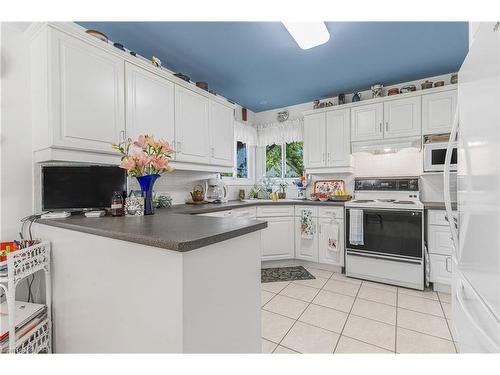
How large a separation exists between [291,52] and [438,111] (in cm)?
186

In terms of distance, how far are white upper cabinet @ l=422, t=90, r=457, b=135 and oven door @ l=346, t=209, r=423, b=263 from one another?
3.45ft

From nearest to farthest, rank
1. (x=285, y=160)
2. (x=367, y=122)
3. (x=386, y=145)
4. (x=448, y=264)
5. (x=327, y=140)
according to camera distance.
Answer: (x=448, y=264)
(x=386, y=145)
(x=367, y=122)
(x=327, y=140)
(x=285, y=160)

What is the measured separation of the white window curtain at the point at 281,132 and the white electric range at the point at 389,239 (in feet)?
5.39

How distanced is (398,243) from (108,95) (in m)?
3.18

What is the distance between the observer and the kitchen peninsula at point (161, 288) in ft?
2.84

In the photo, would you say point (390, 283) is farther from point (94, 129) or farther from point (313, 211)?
point (94, 129)

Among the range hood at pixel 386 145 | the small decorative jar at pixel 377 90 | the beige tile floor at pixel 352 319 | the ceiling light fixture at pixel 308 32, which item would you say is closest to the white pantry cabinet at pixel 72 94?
the ceiling light fixture at pixel 308 32

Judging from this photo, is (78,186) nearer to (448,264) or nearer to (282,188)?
(282,188)

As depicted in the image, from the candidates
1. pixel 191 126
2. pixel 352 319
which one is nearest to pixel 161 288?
pixel 352 319

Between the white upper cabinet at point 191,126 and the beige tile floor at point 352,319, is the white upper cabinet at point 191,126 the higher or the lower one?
the higher one

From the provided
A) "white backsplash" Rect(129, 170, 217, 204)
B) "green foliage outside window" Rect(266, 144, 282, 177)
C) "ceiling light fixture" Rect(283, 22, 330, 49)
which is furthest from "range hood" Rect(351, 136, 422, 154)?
"white backsplash" Rect(129, 170, 217, 204)

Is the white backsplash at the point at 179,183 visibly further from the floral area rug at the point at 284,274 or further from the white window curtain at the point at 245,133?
the floral area rug at the point at 284,274

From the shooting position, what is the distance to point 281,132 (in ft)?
14.0
